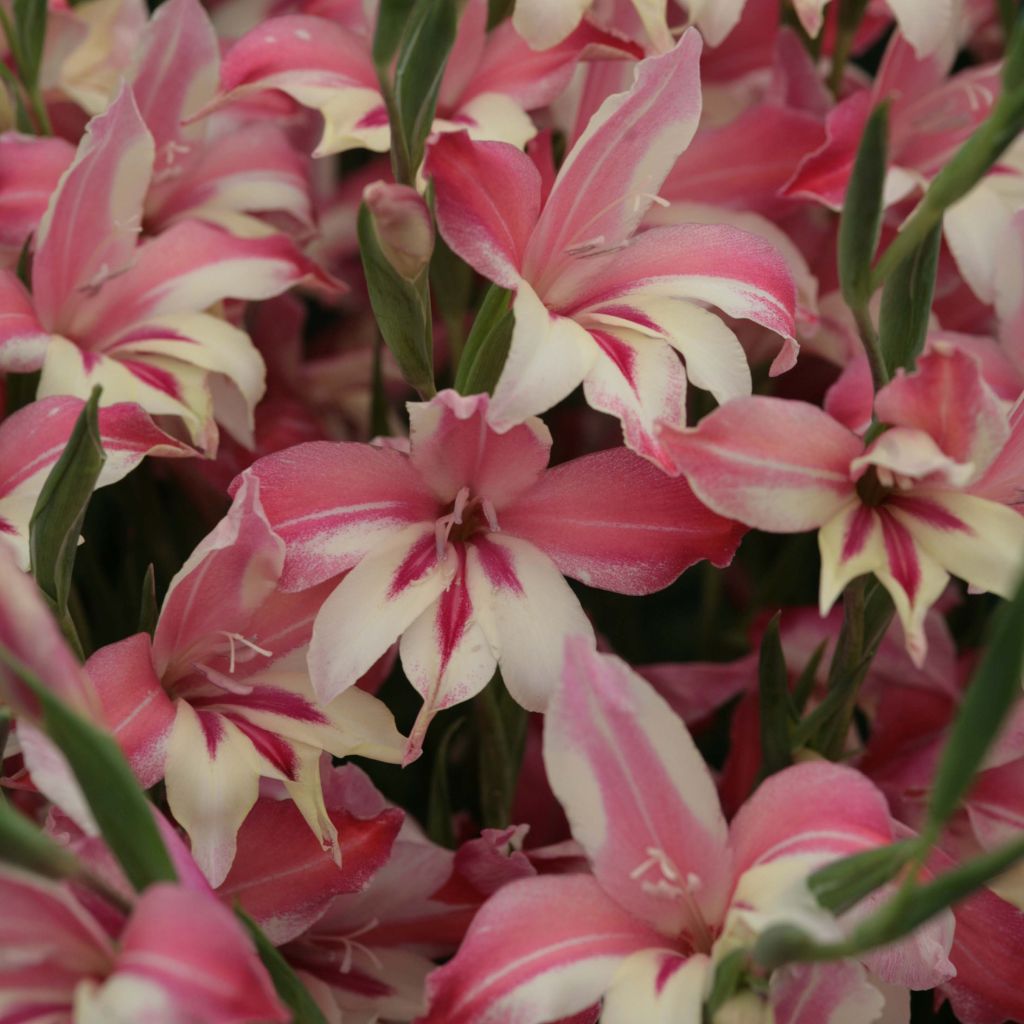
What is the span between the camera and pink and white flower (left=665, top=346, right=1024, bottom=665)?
49 centimetres

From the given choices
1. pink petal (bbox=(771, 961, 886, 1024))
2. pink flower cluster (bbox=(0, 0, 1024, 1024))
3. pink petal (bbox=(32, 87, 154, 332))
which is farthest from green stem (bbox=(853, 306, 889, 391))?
pink petal (bbox=(32, 87, 154, 332))

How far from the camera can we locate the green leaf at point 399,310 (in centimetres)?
53

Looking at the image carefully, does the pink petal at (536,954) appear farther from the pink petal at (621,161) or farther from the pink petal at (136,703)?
the pink petal at (621,161)

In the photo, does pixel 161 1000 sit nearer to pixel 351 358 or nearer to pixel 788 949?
pixel 788 949

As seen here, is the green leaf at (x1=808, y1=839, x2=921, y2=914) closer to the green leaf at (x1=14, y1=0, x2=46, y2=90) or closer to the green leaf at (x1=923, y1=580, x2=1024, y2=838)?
the green leaf at (x1=923, y1=580, x2=1024, y2=838)

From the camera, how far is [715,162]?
73 cm

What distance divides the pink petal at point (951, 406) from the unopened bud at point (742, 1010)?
20cm

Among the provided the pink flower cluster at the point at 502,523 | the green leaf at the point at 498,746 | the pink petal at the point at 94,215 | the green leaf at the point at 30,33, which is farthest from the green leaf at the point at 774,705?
the green leaf at the point at 30,33

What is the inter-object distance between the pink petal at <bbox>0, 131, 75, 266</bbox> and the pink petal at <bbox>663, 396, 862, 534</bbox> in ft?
1.15

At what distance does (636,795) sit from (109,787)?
0.18 meters

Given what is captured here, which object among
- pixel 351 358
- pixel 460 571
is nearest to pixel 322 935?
pixel 460 571

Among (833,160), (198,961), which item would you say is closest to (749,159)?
(833,160)

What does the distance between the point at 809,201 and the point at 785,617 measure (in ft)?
0.71

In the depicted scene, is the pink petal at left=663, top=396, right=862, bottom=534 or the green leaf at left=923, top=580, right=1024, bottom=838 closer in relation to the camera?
the green leaf at left=923, top=580, right=1024, bottom=838
